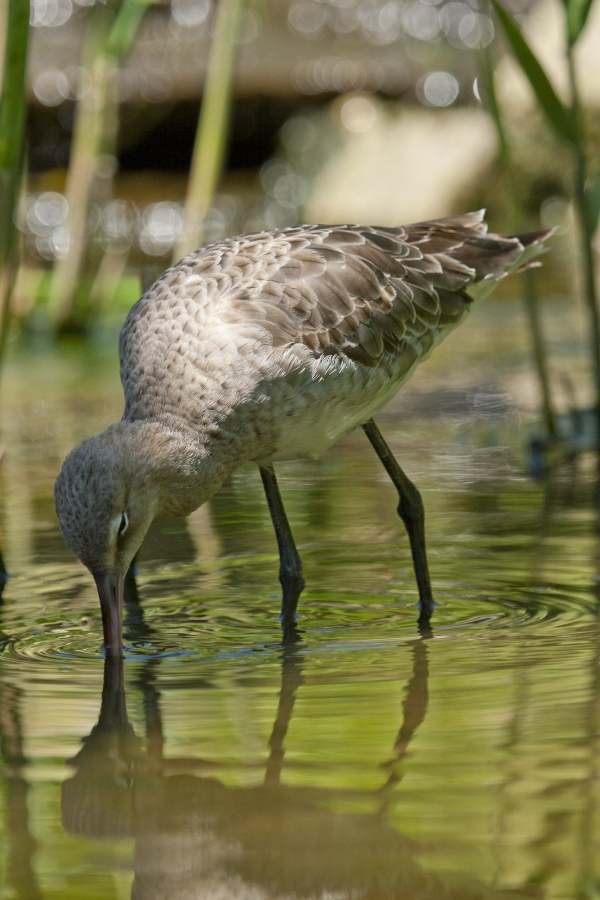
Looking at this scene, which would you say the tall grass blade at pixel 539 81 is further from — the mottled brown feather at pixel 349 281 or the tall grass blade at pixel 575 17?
the mottled brown feather at pixel 349 281

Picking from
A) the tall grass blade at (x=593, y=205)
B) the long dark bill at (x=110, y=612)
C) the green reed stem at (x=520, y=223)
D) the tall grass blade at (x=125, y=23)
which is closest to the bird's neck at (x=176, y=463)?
the long dark bill at (x=110, y=612)

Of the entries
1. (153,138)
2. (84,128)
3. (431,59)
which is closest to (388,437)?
(84,128)

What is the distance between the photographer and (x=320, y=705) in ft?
13.1

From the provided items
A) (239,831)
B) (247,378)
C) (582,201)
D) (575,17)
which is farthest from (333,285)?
(239,831)

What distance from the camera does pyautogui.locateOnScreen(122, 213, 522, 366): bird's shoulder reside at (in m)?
5.31

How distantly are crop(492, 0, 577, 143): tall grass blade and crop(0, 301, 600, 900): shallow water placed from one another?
177cm

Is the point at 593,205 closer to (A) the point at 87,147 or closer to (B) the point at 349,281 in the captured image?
(B) the point at 349,281

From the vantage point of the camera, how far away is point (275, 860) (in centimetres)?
303

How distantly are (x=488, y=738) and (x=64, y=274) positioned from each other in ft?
28.0

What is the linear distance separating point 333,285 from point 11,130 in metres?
1.47

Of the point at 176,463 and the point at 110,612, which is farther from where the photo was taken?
the point at 176,463

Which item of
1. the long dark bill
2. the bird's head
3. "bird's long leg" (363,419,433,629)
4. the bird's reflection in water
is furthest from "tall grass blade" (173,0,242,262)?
the bird's reflection in water

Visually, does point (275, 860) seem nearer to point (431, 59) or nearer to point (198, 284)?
point (198, 284)

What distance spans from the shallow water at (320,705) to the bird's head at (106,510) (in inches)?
9.4
